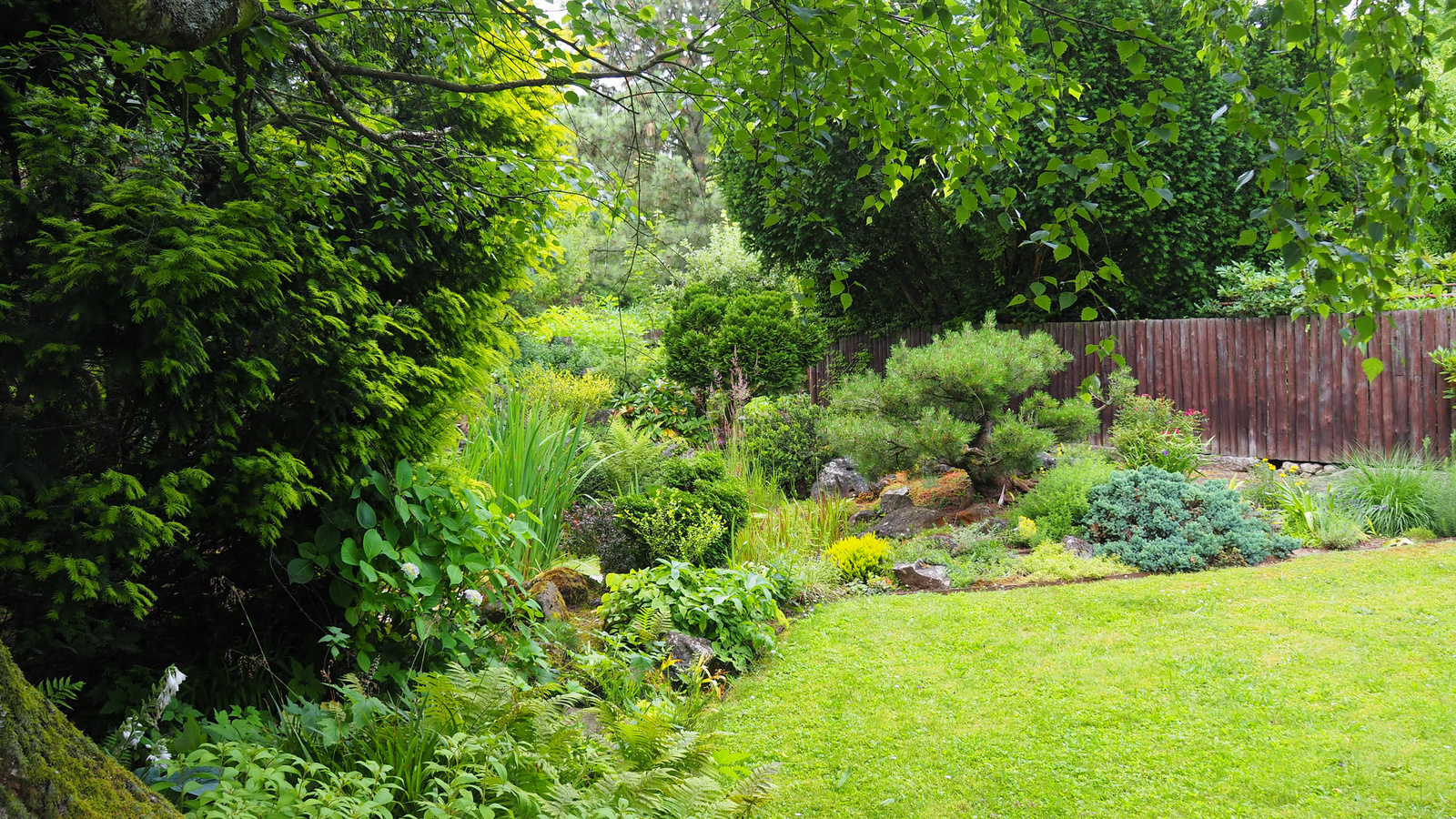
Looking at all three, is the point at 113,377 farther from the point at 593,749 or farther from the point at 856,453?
the point at 856,453

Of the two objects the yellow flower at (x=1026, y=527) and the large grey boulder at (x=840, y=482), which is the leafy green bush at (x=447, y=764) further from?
the large grey boulder at (x=840, y=482)

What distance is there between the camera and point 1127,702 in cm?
399

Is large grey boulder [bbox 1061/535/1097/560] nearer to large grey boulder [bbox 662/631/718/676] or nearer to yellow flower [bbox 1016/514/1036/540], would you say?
yellow flower [bbox 1016/514/1036/540]

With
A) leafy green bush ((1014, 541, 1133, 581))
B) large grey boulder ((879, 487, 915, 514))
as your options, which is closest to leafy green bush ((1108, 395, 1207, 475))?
leafy green bush ((1014, 541, 1133, 581))

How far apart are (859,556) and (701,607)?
6.75 ft

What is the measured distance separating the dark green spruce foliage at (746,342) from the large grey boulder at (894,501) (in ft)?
12.9

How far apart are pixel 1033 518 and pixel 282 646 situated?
18.8 ft

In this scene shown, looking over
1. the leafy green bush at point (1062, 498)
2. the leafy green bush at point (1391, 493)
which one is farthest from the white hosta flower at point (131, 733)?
the leafy green bush at point (1391, 493)

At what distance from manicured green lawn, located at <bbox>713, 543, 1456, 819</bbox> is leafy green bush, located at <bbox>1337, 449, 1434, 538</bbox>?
4.27 feet

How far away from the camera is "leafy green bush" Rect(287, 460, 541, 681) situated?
2.93 meters

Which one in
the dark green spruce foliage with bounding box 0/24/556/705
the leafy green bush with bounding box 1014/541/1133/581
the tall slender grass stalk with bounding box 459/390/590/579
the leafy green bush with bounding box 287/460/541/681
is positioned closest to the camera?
the dark green spruce foliage with bounding box 0/24/556/705

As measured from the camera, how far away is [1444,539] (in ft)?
21.6

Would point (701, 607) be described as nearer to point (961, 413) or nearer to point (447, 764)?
point (447, 764)

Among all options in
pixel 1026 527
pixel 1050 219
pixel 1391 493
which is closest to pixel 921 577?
pixel 1026 527
